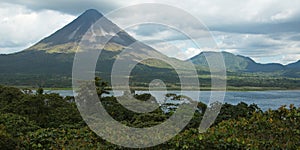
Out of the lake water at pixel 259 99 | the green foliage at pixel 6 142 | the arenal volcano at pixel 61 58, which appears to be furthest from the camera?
the arenal volcano at pixel 61 58

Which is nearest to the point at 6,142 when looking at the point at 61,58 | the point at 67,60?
the point at 67,60

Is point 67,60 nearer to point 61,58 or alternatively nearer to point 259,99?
point 61,58

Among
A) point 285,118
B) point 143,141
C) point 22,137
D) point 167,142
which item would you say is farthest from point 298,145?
point 22,137

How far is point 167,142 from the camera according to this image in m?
6.36

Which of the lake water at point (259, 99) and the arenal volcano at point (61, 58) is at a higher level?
the arenal volcano at point (61, 58)

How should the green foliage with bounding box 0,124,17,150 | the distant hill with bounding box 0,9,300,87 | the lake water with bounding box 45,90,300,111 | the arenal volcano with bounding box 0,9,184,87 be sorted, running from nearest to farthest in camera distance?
the green foliage with bounding box 0,124,17,150
the lake water with bounding box 45,90,300,111
the distant hill with bounding box 0,9,300,87
the arenal volcano with bounding box 0,9,184,87

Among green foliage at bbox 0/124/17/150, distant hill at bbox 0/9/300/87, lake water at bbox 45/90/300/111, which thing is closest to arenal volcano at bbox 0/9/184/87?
distant hill at bbox 0/9/300/87

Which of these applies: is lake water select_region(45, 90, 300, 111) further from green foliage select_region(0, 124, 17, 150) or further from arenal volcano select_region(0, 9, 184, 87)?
arenal volcano select_region(0, 9, 184, 87)

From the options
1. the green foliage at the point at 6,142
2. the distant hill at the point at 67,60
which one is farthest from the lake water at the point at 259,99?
the distant hill at the point at 67,60

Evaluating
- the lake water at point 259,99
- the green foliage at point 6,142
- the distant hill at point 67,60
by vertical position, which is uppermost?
the distant hill at point 67,60

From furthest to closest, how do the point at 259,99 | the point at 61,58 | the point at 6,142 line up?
the point at 61,58
the point at 259,99
the point at 6,142

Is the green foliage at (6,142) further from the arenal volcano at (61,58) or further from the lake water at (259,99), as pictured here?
the arenal volcano at (61,58)

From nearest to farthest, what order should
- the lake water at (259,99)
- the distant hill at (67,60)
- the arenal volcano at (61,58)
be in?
the lake water at (259,99) → the distant hill at (67,60) → the arenal volcano at (61,58)

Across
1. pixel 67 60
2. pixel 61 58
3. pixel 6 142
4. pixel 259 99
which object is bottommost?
pixel 6 142
